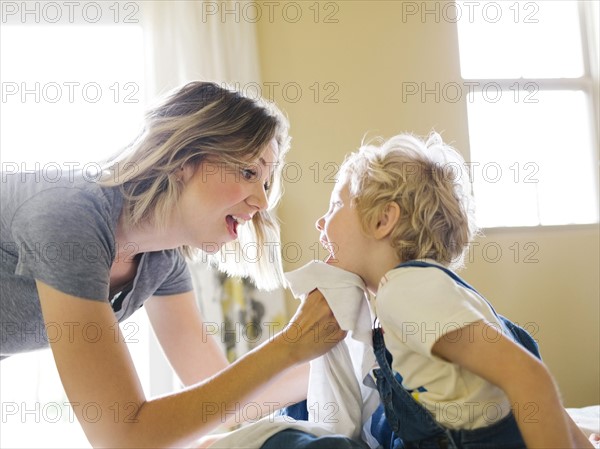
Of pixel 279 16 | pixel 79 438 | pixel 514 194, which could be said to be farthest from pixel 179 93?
pixel 514 194

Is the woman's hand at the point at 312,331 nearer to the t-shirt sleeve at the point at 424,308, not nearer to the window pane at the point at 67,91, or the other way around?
the t-shirt sleeve at the point at 424,308

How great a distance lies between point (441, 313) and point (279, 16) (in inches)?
88.2

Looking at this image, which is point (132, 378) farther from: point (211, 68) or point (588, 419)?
point (211, 68)

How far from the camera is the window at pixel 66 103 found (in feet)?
9.10

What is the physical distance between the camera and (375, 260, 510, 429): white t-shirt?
1071 millimetres

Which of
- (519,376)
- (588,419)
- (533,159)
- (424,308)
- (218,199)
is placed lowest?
(588,419)

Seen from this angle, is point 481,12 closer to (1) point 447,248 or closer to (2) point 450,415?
(1) point 447,248

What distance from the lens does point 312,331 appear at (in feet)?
3.95

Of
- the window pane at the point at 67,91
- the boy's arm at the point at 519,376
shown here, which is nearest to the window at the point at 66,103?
the window pane at the point at 67,91

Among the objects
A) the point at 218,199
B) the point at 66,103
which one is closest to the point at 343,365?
the point at 218,199

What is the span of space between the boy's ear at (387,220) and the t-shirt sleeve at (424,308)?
0.19 m

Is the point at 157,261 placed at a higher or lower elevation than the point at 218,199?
lower

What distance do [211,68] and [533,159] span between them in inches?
64.5

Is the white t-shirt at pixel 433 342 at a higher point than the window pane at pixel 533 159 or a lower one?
lower
